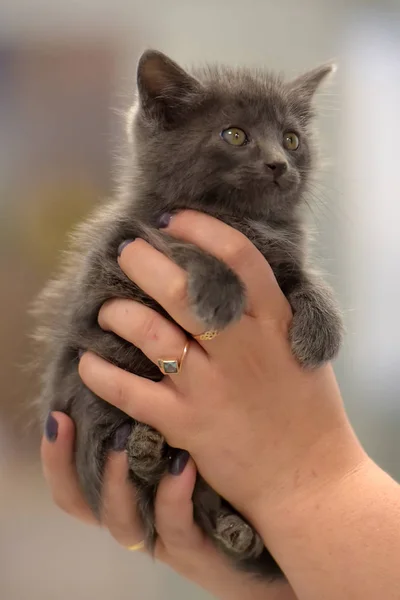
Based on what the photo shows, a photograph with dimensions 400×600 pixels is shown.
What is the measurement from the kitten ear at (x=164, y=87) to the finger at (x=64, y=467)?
2.13 feet

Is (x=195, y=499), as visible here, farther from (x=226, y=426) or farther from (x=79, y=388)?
(x=79, y=388)

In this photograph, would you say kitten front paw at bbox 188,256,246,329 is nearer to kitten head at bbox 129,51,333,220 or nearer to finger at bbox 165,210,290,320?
finger at bbox 165,210,290,320

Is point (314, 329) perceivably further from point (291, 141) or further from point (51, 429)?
point (51, 429)

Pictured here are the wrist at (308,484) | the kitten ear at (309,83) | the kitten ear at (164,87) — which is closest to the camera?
the wrist at (308,484)

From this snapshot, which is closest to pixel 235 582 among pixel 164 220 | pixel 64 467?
pixel 64 467

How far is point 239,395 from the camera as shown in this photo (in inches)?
40.3

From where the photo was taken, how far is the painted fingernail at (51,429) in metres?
1.17

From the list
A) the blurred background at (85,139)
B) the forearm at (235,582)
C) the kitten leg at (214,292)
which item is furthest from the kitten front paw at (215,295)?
the blurred background at (85,139)

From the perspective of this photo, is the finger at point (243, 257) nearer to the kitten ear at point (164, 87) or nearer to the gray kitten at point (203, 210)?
the gray kitten at point (203, 210)

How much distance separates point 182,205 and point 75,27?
3.42 feet

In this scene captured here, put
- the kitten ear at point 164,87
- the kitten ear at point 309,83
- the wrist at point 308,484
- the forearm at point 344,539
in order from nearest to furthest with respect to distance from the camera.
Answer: the forearm at point 344,539
the wrist at point 308,484
the kitten ear at point 164,87
the kitten ear at point 309,83

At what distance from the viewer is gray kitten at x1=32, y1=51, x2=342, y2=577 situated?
3.54ft

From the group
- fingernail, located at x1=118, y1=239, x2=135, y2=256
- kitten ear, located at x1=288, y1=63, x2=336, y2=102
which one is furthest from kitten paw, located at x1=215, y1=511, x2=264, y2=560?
kitten ear, located at x1=288, y1=63, x2=336, y2=102

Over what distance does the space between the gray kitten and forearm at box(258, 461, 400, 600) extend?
0.09 m
